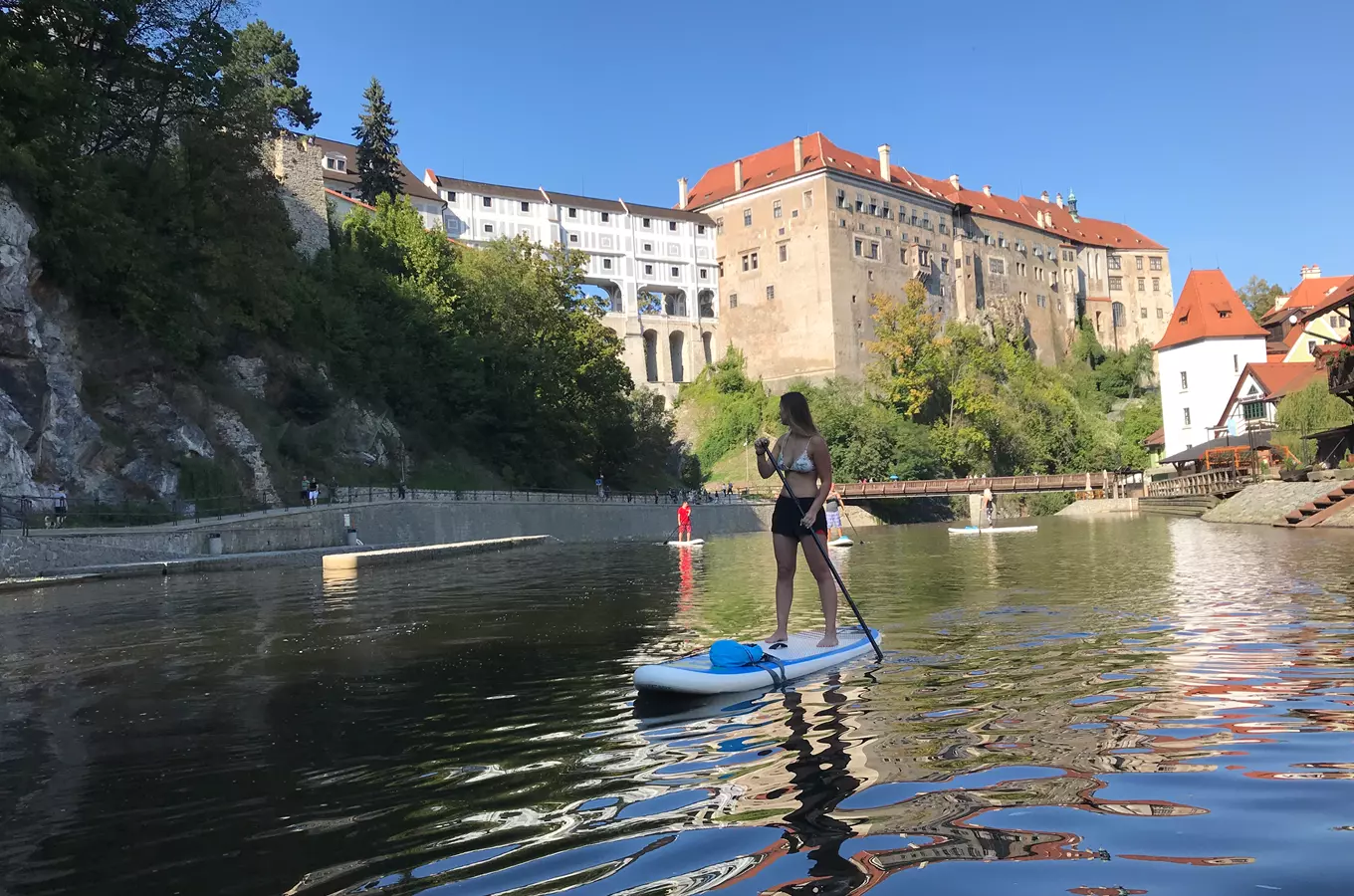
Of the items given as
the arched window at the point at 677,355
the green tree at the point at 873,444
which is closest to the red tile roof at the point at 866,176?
the arched window at the point at 677,355

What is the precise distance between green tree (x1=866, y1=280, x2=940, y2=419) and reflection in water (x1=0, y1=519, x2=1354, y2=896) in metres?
78.0

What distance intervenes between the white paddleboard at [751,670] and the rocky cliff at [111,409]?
1022 inches

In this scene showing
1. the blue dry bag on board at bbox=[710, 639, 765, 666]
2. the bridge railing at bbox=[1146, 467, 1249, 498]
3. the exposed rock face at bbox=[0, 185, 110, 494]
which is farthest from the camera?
the bridge railing at bbox=[1146, 467, 1249, 498]

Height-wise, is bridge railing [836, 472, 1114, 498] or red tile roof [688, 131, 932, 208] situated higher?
red tile roof [688, 131, 932, 208]

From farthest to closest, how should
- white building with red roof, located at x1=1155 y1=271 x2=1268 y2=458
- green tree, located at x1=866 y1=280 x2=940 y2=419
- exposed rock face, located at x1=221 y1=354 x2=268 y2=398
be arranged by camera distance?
green tree, located at x1=866 y1=280 x2=940 y2=419
white building with red roof, located at x1=1155 y1=271 x2=1268 y2=458
exposed rock face, located at x1=221 y1=354 x2=268 y2=398

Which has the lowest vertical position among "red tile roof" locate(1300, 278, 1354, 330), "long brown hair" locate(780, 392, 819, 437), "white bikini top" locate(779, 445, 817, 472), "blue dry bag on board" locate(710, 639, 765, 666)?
"blue dry bag on board" locate(710, 639, 765, 666)

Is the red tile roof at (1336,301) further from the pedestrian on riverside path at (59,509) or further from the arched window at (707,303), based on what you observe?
the arched window at (707,303)

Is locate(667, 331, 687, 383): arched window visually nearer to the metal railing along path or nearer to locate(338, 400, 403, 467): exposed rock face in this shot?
the metal railing along path

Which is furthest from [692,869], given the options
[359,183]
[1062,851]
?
[359,183]

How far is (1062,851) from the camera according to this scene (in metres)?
4.08

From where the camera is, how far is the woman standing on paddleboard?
9.31 m

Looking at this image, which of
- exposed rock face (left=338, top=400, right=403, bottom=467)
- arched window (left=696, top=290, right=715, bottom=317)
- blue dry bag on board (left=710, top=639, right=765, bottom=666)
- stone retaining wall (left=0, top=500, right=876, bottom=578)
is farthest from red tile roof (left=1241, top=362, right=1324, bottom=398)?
blue dry bag on board (left=710, top=639, right=765, bottom=666)

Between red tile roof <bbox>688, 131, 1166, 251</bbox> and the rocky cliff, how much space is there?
65.7 metres

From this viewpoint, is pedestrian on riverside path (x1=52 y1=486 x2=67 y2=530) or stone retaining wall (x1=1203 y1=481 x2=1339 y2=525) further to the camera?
stone retaining wall (x1=1203 y1=481 x2=1339 y2=525)
